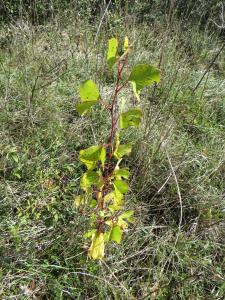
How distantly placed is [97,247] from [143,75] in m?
0.73

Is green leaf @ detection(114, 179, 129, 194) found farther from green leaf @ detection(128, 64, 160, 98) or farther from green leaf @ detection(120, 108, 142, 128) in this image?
green leaf @ detection(128, 64, 160, 98)

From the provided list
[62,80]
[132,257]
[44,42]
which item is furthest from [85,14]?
[132,257]

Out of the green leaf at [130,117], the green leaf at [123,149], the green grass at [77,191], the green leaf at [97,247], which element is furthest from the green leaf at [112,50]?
the green leaf at [97,247]

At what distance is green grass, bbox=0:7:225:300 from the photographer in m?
1.58

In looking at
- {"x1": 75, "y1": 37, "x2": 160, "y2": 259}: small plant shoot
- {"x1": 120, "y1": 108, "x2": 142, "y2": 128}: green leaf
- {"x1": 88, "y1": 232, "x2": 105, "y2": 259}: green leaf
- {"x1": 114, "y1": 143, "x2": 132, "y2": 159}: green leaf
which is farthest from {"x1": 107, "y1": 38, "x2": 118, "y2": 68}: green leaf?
{"x1": 88, "y1": 232, "x2": 105, "y2": 259}: green leaf

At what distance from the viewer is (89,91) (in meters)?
0.93

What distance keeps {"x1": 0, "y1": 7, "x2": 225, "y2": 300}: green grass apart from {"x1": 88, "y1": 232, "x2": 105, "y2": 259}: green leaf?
15 cm

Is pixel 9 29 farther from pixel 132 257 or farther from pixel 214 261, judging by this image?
pixel 214 261

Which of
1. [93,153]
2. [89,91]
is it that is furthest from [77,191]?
[89,91]

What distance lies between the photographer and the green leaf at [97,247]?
4.43ft

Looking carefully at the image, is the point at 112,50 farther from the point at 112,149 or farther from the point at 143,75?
the point at 112,149

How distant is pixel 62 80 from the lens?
269 centimetres

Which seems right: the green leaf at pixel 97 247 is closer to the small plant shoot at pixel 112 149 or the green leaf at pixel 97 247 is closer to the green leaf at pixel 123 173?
the small plant shoot at pixel 112 149

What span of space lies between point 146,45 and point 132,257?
2227mm
